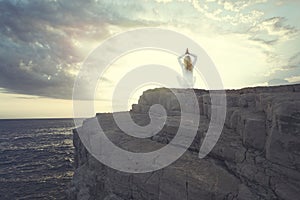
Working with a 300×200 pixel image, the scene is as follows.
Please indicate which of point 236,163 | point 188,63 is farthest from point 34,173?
point 236,163

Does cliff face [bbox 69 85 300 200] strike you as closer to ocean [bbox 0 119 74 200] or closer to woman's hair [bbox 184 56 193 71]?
woman's hair [bbox 184 56 193 71]

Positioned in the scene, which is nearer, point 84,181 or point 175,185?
point 175,185

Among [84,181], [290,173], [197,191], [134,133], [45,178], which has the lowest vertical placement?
[45,178]

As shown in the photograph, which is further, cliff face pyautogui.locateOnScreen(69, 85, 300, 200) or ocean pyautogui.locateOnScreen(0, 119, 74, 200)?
ocean pyautogui.locateOnScreen(0, 119, 74, 200)

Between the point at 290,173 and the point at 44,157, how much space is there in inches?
2734

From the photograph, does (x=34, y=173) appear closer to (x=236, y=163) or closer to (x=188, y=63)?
(x=188, y=63)

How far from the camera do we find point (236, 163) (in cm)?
1955

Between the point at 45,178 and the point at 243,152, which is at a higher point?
the point at 243,152

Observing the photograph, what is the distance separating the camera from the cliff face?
16.5m

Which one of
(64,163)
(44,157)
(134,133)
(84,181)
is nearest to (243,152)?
(134,133)

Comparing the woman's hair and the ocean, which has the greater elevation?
the woman's hair

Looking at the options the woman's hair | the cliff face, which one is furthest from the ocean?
the woman's hair

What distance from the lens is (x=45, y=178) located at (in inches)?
1876

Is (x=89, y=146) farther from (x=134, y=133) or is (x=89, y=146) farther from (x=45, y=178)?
(x=45, y=178)
